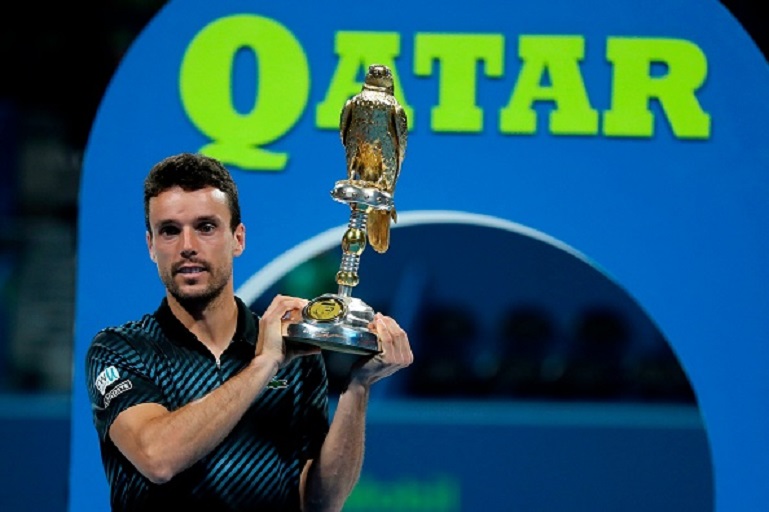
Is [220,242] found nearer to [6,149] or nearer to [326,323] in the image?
[326,323]

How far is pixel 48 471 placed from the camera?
5.02m

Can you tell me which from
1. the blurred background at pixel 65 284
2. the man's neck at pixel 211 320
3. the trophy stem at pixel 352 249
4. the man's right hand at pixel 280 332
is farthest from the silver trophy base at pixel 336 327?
the blurred background at pixel 65 284

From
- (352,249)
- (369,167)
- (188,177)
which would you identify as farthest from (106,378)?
(369,167)

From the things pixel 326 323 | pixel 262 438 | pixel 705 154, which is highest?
pixel 705 154

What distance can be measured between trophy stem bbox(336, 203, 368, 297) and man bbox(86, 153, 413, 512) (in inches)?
6.1

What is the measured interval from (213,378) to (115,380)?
189mm

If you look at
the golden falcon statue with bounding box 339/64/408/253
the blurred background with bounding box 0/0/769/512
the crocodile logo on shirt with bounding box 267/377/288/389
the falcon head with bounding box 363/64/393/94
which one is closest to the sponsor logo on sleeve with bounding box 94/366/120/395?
the crocodile logo on shirt with bounding box 267/377/288/389

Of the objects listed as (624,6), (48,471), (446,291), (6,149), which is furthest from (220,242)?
(6,149)

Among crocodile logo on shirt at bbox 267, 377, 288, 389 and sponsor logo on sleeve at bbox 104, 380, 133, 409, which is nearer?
sponsor logo on sleeve at bbox 104, 380, 133, 409

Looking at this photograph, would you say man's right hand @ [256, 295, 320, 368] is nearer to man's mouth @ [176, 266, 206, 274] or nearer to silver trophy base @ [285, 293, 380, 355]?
silver trophy base @ [285, 293, 380, 355]

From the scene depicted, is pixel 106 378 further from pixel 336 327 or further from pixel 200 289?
pixel 336 327

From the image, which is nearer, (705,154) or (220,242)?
(220,242)

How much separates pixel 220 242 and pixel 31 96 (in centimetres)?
362

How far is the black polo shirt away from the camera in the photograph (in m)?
2.68
